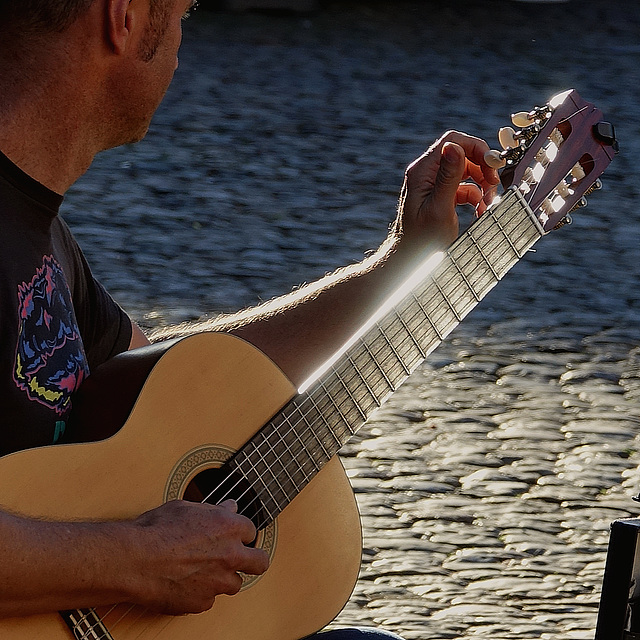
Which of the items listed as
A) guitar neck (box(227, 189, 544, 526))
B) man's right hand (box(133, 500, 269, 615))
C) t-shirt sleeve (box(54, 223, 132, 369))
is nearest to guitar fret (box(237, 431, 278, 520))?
guitar neck (box(227, 189, 544, 526))

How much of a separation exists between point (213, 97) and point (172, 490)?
6554mm

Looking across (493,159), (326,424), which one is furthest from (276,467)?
(493,159)

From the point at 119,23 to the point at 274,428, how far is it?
2.24 feet

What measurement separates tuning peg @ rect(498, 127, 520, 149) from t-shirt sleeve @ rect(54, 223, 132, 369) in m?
0.76

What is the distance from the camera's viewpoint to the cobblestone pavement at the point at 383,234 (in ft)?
11.6

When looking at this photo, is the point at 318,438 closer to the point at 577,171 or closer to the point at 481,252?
the point at 481,252

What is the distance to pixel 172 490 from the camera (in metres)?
1.88

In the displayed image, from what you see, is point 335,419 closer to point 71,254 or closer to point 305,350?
point 305,350

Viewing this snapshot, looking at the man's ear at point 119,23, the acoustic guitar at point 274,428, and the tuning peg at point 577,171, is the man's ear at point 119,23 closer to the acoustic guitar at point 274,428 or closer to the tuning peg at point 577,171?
the acoustic guitar at point 274,428

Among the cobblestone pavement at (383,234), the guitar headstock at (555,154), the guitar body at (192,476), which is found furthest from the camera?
the cobblestone pavement at (383,234)

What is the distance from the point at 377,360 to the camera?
2.20m

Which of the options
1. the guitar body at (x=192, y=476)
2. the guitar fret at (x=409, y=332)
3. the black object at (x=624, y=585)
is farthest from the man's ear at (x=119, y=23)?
the black object at (x=624, y=585)

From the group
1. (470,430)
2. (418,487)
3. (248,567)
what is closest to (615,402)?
(470,430)

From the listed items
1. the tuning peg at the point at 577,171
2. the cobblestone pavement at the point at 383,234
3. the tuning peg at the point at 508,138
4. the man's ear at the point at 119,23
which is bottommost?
the cobblestone pavement at the point at 383,234
